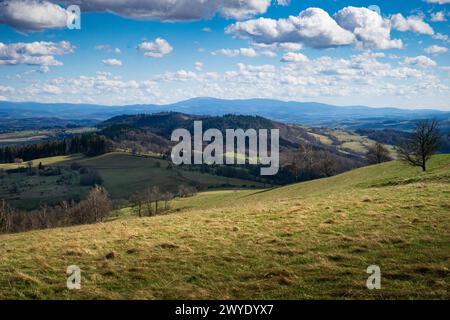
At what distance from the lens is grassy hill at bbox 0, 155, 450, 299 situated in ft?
39.7

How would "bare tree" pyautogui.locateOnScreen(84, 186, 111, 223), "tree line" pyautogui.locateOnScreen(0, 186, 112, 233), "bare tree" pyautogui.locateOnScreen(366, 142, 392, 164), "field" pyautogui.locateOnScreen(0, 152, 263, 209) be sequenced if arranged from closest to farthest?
"tree line" pyautogui.locateOnScreen(0, 186, 112, 233) < "bare tree" pyautogui.locateOnScreen(84, 186, 111, 223) < "bare tree" pyautogui.locateOnScreen(366, 142, 392, 164) < "field" pyautogui.locateOnScreen(0, 152, 263, 209)

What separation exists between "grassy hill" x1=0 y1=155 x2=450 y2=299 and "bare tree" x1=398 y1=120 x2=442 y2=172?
3424 cm

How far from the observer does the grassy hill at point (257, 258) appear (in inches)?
476

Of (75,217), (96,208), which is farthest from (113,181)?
(96,208)

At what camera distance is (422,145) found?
5378cm

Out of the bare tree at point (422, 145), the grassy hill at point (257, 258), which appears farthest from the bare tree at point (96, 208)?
the bare tree at point (422, 145)

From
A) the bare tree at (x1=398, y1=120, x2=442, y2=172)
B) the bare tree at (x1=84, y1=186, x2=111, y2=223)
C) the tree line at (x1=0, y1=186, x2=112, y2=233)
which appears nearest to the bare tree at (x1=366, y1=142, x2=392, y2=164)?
the bare tree at (x1=398, y1=120, x2=442, y2=172)

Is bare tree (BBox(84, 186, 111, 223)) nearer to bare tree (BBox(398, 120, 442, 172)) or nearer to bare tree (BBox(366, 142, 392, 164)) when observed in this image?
bare tree (BBox(398, 120, 442, 172))

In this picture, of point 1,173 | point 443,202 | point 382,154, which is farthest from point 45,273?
point 1,173

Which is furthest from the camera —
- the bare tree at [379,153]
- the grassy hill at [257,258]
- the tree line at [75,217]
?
the bare tree at [379,153]

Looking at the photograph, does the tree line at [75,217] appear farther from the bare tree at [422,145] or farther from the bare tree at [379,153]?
the bare tree at [379,153]

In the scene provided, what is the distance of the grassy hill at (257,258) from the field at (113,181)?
358 feet

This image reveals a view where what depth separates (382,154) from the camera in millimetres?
97250

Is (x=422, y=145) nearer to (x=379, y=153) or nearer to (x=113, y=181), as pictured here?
(x=379, y=153)
